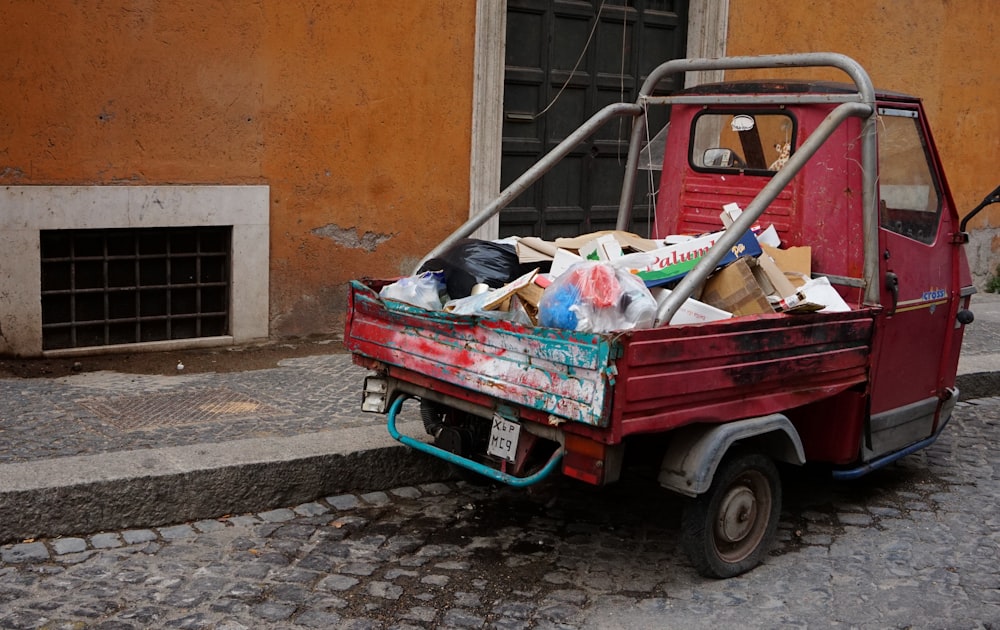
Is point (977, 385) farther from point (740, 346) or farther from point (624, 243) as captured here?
point (740, 346)

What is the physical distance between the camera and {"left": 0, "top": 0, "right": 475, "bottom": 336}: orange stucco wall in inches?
250

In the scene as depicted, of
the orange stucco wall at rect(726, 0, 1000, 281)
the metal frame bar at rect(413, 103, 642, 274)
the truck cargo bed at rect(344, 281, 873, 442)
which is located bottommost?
the truck cargo bed at rect(344, 281, 873, 442)

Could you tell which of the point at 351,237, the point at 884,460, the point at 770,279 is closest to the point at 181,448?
the point at 770,279

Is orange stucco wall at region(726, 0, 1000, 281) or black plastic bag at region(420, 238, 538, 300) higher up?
orange stucco wall at region(726, 0, 1000, 281)

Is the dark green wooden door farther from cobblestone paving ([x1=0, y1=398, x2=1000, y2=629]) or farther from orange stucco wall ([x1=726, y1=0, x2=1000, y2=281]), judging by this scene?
cobblestone paving ([x1=0, y1=398, x2=1000, y2=629])

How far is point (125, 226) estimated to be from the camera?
262 inches

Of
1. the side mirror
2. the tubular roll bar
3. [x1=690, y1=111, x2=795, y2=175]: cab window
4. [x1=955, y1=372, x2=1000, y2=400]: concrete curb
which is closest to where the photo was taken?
the tubular roll bar

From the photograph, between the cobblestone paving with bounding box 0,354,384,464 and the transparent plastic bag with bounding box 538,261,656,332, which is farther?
the cobblestone paving with bounding box 0,354,384,464

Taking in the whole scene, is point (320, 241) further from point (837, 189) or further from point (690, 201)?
point (837, 189)

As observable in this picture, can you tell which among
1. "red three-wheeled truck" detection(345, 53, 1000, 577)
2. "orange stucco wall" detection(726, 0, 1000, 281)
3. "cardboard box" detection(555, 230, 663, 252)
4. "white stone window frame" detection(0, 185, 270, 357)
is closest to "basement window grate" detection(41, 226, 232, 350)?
"white stone window frame" detection(0, 185, 270, 357)

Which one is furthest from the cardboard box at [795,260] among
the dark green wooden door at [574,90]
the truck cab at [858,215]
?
the dark green wooden door at [574,90]

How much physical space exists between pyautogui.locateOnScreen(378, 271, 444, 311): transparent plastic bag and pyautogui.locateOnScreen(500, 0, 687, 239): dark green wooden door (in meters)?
3.78

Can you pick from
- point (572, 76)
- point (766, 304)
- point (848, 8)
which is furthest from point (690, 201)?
point (848, 8)

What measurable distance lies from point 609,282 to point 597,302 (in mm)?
98
